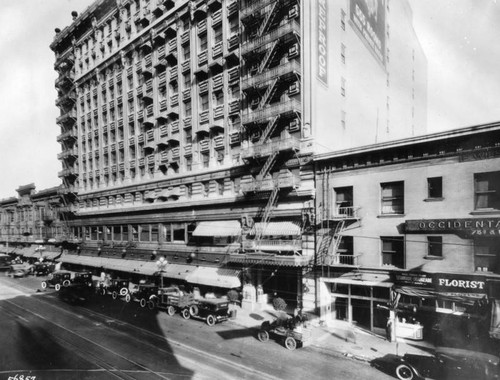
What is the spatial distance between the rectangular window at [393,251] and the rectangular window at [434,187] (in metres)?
3.23

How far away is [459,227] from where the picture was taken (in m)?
18.6

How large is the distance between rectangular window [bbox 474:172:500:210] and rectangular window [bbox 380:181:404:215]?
3922 millimetres

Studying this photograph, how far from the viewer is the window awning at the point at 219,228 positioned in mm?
28453

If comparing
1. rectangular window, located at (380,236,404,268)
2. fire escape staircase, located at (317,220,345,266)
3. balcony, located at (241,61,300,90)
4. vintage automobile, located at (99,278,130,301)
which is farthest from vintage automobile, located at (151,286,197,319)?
balcony, located at (241,61,300,90)

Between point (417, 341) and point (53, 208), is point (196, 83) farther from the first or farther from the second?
point (53, 208)

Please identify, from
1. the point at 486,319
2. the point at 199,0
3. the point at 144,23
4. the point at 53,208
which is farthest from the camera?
the point at 53,208

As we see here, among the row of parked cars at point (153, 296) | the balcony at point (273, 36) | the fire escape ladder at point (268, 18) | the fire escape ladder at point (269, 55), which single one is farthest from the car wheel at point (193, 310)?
the fire escape ladder at point (268, 18)

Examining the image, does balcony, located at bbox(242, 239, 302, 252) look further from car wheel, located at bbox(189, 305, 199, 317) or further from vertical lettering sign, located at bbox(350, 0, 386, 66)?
vertical lettering sign, located at bbox(350, 0, 386, 66)

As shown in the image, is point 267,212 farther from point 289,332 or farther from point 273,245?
point 289,332

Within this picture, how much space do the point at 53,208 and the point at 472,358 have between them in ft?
195

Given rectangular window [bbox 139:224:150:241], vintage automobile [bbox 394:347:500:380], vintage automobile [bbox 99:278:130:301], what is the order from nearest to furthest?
vintage automobile [bbox 394:347:500:380], vintage automobile [bbox 99:278:130:301], rectangular window [bbox 139:224:150:241]

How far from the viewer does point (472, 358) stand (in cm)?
1327

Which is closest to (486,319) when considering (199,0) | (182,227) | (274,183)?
(274,183)

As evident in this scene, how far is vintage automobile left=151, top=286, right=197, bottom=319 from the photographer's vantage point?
961 inches
